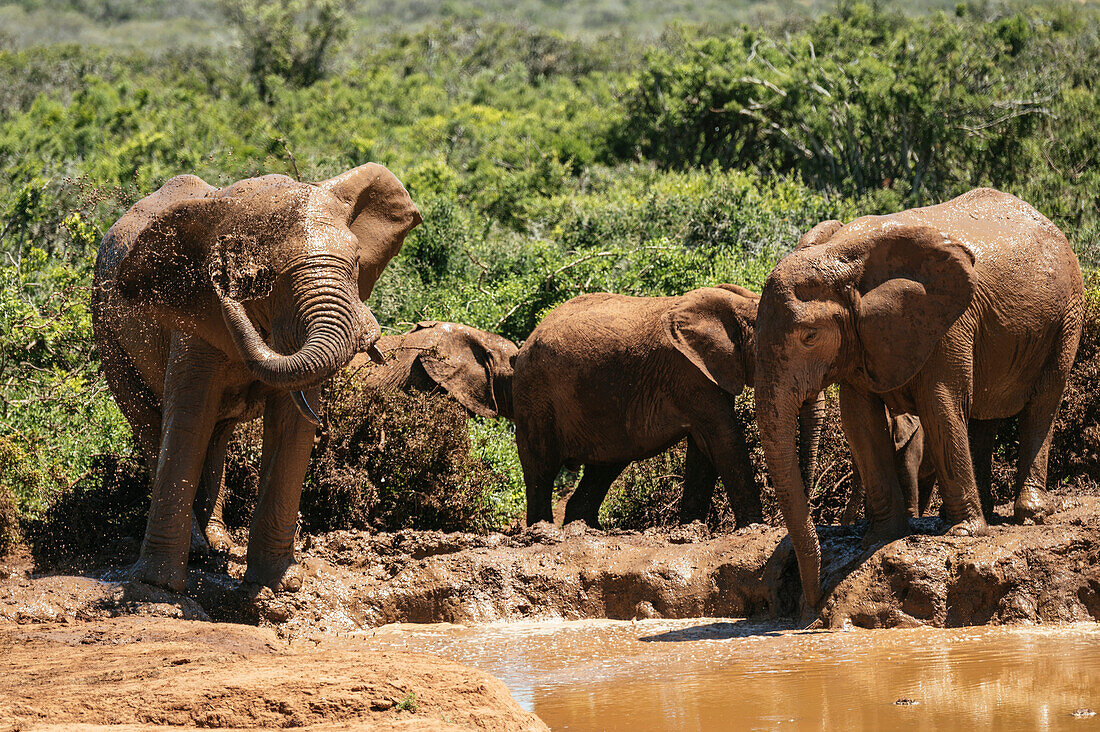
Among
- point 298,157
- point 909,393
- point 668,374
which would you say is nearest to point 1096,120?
point 298,157

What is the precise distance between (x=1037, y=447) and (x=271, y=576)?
15.2 feet

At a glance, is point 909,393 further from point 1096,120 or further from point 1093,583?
point 1096,120

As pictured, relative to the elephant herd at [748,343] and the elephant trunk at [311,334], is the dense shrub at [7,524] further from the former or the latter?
the elephant trunk at [311,334]

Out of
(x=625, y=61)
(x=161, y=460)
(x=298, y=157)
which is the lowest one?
(x=161, y=460)

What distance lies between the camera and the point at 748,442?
1030cm

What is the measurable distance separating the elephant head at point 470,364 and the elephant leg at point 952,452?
489 cm

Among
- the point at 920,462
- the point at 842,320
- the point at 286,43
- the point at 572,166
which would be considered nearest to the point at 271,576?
the point at 842,320

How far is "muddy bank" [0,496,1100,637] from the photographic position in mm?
7227

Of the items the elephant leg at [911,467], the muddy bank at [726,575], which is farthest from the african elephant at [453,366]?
the elephant leg at [911,467]

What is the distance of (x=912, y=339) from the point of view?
24.0ft

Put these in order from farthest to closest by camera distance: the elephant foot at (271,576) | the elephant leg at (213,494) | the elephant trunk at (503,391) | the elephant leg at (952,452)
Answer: the elephant trunk at (503,391) → the elephant leg at (213,494) → the elephant foot at (271,576) → the elephant leg at (952,452)

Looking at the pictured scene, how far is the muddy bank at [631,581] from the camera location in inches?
285

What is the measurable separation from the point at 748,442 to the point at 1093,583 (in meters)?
3.45

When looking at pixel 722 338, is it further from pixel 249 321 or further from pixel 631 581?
pixel 249 321
